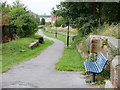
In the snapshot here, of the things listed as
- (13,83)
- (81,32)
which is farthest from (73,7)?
(13,83)

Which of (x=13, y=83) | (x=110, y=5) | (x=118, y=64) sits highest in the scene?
Answer: (x=110, y=5)

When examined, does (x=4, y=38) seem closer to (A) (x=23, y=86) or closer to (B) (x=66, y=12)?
(B) (x=66, y=12)

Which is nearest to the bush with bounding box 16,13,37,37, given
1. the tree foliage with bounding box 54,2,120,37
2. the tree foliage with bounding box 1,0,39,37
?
the tree foliage with bounding box 1,0,39,37

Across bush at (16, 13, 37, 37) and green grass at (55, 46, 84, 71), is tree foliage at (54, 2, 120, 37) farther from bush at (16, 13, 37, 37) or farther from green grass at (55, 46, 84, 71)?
bush at (16, 13, 37, 37)

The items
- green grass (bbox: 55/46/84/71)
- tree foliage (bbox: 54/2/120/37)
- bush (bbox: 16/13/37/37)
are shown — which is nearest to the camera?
green grass (bbox: 55/46/84/71)

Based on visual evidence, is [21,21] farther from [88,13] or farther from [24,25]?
[88,13]

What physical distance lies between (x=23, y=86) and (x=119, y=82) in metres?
2.44

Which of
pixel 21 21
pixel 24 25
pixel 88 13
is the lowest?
pixel 24 25

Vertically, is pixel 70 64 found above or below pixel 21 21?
below

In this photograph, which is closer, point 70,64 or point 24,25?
point 70,64

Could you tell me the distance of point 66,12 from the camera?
14820mm

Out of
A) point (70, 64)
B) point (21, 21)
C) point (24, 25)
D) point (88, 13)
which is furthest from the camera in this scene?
point (24, 25)

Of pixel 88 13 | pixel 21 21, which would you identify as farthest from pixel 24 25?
pixel 88 13

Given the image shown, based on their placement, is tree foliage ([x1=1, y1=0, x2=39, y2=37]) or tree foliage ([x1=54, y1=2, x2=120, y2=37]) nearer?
tree foliage ([x1=54, y1=2, x2=120, y2=37])
